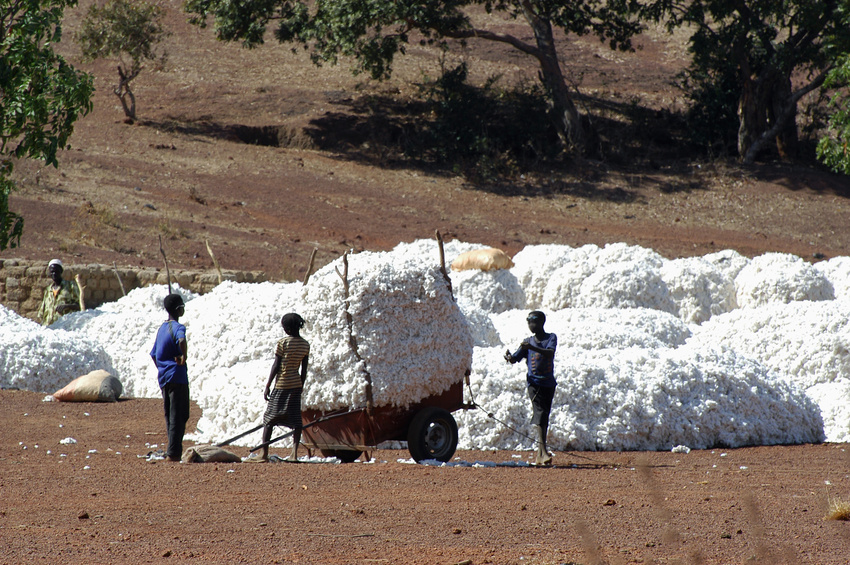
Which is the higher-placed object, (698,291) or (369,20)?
(369,20)

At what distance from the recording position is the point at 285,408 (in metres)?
5.88

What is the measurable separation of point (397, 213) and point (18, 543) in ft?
62.7

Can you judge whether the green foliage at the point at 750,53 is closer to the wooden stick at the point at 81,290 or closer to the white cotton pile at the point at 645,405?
the white cotton pile at the point at 645,405

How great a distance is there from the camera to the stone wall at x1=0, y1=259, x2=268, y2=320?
478 inches

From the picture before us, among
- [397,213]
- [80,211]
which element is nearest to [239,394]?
[80,211]

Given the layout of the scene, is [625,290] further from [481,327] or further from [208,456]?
[208,456]

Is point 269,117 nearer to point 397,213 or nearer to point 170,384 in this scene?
point 397,213

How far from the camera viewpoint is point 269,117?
28109 mm

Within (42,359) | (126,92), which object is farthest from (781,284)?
(126,92)

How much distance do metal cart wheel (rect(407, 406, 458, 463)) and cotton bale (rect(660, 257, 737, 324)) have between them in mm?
6555

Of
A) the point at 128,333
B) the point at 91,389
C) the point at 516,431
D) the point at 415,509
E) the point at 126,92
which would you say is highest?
the point at 126,92

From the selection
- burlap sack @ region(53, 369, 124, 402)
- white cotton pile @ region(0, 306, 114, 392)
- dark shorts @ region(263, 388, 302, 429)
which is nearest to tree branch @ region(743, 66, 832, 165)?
white cotton pile @ region(0, 306, 114, 392)

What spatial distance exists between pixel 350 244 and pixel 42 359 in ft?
35.8

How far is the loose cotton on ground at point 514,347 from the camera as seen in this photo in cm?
611
